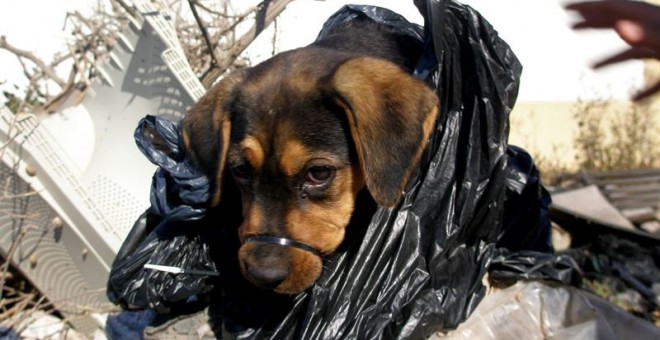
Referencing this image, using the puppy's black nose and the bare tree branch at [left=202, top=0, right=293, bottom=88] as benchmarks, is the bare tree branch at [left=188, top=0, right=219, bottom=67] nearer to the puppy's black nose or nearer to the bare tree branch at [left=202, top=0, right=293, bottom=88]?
the bare tree branch at [left=202, top=0, right=293, bottom=88]

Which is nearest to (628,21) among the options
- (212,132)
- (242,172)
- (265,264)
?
(265,264)

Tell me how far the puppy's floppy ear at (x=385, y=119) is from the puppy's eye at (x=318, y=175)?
5.3 inches

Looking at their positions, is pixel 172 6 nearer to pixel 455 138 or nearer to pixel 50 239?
pixel 50 239

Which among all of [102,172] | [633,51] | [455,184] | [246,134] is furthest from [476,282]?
[633,51]

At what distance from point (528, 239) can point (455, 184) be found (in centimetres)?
79

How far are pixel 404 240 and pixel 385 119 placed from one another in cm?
58

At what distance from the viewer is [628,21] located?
1.03 metres

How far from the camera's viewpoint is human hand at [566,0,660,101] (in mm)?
1022

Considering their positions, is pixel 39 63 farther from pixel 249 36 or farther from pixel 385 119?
pixel 385 119

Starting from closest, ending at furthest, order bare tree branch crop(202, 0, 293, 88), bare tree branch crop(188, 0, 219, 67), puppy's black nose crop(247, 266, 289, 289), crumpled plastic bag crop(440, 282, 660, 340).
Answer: puppy's black nose crop(247, 266, 289, 289) < crumpled plastic bag crop(440, 282, 660, 340) < bare tree branch crop(188, 0, 219, 67) < bare tree branch crop(202, 0, 293, 88)

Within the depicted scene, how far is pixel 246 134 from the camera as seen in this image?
117 inches

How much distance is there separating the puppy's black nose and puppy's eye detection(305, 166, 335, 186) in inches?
13.9

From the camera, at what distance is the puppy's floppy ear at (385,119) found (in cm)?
290

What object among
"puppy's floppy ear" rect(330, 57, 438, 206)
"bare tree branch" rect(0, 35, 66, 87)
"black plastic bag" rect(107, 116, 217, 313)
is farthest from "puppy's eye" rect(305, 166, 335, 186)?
"bare tree branch" rect(0, 35, 66, 87)
